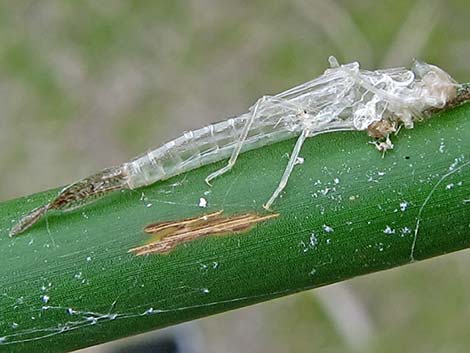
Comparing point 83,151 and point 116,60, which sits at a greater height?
point 116,60

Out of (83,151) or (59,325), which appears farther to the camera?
(83,151)

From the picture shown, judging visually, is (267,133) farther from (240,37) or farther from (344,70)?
(240,37)

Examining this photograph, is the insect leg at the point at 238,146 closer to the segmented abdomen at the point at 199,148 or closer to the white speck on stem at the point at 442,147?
the segmented abdomen at the point at 199,148

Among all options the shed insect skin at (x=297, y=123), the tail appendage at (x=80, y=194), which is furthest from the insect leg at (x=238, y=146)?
the tail appendage at (x=80, y=194)

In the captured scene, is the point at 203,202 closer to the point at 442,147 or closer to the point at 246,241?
the point at 246,241

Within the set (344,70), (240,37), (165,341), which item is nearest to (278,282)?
(344,70)

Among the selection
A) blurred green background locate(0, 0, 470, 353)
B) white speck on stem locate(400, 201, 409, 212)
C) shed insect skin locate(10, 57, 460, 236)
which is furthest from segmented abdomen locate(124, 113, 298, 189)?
blurred green background locate(0, 0, 470, 353)

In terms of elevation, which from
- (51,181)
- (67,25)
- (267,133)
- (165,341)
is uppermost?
(67,25)
